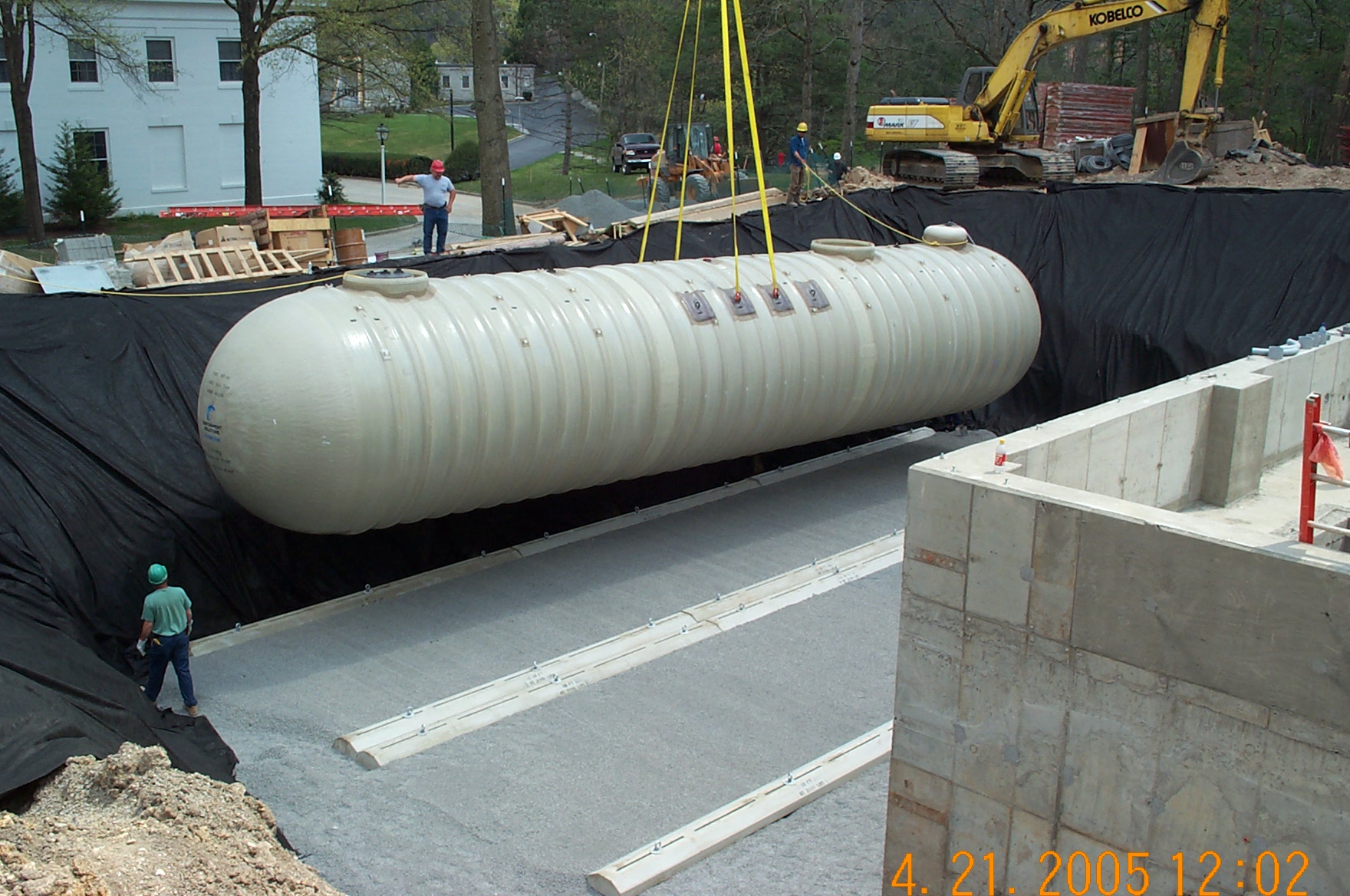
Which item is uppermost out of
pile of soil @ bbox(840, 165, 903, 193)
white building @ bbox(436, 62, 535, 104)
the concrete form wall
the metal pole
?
white building @ bbox(436, 62, 535, 104)

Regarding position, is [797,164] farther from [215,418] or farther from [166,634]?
[166,634]

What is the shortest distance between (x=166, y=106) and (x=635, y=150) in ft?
54.4

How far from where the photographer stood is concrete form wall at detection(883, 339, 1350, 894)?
518cm

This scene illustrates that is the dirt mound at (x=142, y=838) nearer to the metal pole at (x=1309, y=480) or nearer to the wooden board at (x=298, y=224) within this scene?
the metal pole at (x=1309, y=480)

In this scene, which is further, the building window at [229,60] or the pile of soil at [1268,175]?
the building window at [229,60]

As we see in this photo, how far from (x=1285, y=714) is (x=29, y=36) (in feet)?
92.7

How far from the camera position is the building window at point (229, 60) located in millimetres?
33469

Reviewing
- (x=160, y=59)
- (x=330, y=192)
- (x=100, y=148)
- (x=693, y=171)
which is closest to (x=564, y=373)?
(x=693, y=171)

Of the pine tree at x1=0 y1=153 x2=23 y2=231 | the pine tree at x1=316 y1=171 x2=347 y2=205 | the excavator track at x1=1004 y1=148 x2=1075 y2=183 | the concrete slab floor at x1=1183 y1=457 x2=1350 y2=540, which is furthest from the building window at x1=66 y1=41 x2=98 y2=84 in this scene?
the concrete slab floor at x1=1183 y1=457 x2=1350 y2=540

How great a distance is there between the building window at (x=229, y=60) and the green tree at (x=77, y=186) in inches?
174

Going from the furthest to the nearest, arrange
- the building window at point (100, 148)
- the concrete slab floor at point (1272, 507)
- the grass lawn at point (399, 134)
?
the grass lawn at point (399, 134) < the building window at point (100, 148) < the concrete slab floor at point (1272, 507)

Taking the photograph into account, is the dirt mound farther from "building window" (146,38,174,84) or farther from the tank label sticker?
"building window" (146,38,174,84)

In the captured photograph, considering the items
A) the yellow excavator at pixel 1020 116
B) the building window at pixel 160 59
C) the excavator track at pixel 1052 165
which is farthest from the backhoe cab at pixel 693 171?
the building window at pixel 160 59

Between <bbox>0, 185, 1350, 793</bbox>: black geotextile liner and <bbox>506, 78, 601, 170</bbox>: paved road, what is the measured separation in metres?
36.6
